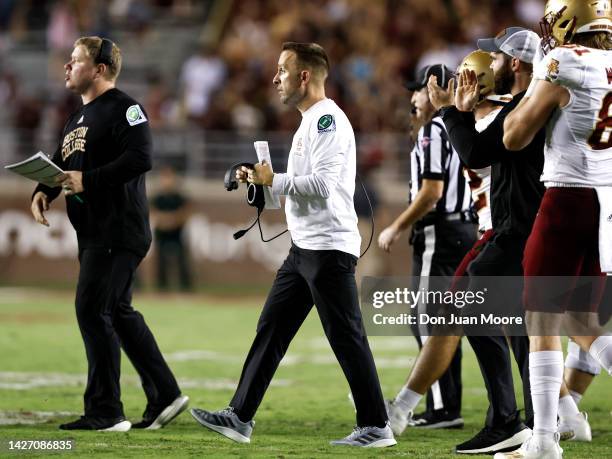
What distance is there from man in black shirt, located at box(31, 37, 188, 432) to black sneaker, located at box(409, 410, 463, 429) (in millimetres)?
1540

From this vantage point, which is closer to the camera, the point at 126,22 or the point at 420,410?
the point at 420,410

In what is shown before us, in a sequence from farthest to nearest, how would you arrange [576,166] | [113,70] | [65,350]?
[65,350] → [113,70] → [576,166]

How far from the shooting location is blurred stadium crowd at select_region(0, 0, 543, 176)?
19922mm

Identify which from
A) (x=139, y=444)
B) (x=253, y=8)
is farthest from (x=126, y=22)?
(x=139, y=444)

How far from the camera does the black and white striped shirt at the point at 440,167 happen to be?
739cm

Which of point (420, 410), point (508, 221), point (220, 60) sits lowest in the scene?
point (420, 410)

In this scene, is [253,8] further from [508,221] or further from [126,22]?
[508,221]

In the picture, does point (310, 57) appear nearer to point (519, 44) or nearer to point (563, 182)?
point (519, 44)

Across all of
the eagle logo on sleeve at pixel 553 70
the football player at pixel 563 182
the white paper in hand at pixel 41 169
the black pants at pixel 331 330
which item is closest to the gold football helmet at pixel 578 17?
the football player at pixel 563 182

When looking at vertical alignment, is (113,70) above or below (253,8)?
below

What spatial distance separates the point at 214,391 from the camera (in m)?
8.96

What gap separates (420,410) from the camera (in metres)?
8.33

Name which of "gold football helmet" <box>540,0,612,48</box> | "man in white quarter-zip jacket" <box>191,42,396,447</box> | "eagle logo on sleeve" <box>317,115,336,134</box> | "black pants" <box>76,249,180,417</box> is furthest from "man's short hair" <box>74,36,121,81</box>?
"gold football helmet" <box>540,0,612,48</box>

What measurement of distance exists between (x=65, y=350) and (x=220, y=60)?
10922mm
